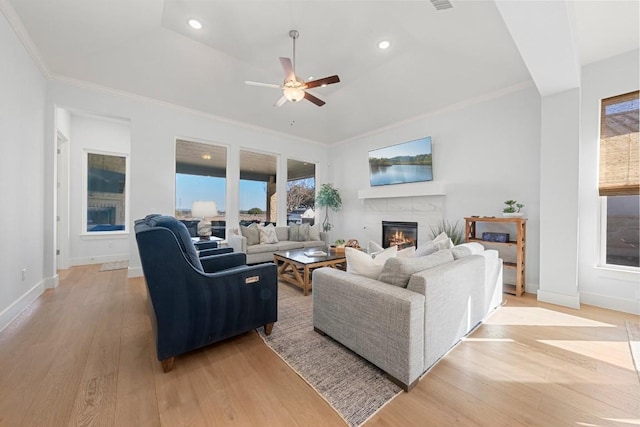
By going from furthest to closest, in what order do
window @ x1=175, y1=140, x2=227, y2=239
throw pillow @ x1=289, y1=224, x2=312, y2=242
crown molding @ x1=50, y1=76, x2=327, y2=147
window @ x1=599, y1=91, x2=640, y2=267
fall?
throw pillow @ x1=289, y1=224, x2=312, y2=242, window @ x1=175, y1=140, x2=227, y2=239, crown molding @ x1=50, y1=76, x2=327, y2=147, window @ x1=599, y1=91, x2=640, y2=267

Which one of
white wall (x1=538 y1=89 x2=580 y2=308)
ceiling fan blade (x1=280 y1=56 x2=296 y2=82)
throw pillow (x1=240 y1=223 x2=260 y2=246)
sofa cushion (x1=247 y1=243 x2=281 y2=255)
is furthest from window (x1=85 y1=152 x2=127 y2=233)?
white wall (x1=538 y1=89 x2=580 y2=308)

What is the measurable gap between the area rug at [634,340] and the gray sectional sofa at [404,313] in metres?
1.07

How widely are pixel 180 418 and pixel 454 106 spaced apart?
525cm

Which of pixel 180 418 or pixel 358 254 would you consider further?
pixel 358 254

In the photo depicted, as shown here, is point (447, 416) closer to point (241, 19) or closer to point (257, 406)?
point (257, 406)

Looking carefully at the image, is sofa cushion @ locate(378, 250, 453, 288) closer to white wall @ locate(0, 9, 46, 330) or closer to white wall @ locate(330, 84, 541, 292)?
white wall @ locate(330, 84, 541, 292)

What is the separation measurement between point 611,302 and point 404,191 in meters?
3.08

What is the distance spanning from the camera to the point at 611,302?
293 cm

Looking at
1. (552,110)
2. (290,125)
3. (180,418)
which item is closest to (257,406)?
(180,418)

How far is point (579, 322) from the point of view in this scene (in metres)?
2.60

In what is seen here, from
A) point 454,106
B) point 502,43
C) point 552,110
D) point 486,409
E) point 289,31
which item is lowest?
point 486,409

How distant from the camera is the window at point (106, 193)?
5211mm

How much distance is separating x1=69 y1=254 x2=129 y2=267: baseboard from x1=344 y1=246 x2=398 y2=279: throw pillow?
18.6ft

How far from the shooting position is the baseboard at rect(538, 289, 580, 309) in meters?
2.96
